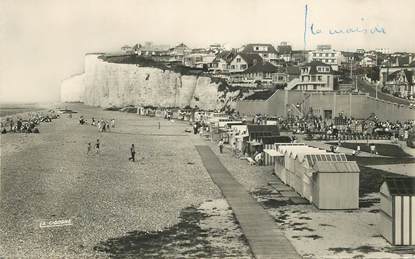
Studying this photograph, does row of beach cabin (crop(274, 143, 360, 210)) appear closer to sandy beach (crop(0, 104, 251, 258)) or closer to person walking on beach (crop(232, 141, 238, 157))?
sandy beach (crop(0, 104, 251, 258))

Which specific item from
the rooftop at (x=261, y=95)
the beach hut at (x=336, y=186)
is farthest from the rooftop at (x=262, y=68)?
the beach hut at (x=336, y=186)

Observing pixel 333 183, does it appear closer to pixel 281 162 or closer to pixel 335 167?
pixel 335 167

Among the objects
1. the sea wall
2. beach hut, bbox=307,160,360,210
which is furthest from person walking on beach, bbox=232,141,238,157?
the sea wall

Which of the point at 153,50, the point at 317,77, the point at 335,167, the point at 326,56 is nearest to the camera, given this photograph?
the point at 335,167

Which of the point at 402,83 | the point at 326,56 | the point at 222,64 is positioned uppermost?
the point at 326,56

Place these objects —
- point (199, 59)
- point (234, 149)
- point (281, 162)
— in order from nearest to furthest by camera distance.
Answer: point (281, 162)
point (234, 149)
point (199, 59)

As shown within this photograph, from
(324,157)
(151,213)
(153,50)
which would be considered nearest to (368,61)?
(153,50)

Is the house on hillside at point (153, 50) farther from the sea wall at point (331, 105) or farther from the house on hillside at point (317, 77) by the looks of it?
the sea wall at point (331, 105)
